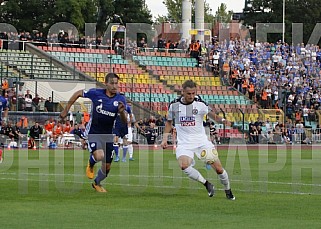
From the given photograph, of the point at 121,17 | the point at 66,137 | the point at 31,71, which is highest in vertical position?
the point at 121,17

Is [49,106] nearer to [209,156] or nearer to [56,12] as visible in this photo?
[209,156]

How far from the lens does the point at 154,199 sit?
1579 cm

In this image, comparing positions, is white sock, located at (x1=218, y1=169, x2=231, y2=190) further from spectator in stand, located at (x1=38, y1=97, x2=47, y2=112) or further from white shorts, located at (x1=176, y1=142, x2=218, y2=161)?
spectator in stand, located at (x1=38, y1=97, x2=47, y2=112)

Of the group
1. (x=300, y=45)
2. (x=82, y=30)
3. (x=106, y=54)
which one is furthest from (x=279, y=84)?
(x=82, y=30)

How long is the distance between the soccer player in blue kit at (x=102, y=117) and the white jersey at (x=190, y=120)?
4.04ft

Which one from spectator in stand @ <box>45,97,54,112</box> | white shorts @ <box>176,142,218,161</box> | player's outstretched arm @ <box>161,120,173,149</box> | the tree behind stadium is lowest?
spectator in stand @ <box>45,97,54,112</box>

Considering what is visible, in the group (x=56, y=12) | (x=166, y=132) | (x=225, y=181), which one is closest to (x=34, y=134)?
(x=166, y=132)

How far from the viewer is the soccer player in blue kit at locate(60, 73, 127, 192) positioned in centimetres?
1711

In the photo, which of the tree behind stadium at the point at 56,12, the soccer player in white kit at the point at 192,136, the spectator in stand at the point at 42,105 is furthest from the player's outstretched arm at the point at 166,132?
the tree behind stadium at the point at 56,12

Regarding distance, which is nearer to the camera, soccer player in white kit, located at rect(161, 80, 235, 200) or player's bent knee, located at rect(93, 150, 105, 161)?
soccer player in white kit, located at rect(161, 80, 235, 200)

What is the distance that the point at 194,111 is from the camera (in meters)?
16.2

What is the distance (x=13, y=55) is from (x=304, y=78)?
1762cm

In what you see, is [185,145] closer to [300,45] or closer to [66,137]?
[66,137]

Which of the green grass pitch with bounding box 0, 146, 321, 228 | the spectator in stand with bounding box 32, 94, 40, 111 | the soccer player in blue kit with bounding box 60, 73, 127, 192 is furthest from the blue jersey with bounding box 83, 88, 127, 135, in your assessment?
the spectator in stand with bounding box 32, 94, 40, 111
